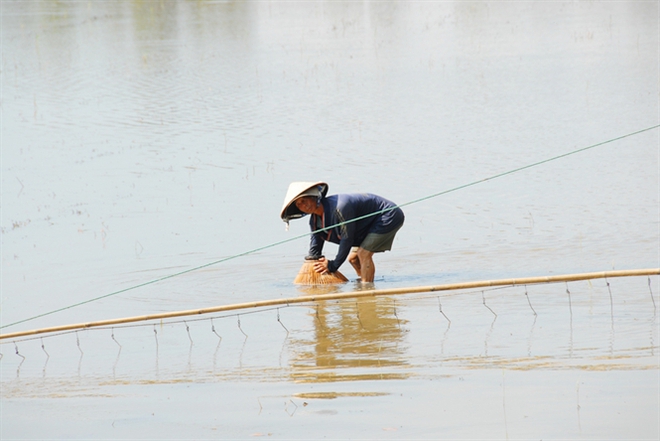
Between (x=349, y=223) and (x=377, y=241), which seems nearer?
(x=349, y=223)

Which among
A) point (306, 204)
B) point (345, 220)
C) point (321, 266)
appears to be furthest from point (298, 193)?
point (321, 266)

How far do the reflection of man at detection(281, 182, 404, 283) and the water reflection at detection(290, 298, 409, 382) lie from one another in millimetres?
472

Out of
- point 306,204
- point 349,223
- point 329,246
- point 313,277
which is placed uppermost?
point 306,204

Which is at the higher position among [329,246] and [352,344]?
[329,246]

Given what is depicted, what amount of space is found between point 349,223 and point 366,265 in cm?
48

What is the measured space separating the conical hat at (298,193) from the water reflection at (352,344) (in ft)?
2.12

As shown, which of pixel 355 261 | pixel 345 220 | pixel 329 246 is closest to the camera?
pixel 345 220

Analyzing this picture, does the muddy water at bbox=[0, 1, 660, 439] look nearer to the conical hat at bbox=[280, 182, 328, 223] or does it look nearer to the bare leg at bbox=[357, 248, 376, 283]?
the bare leg at bbox=[357, 248, 376, 283]

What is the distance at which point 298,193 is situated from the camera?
22.1 feet

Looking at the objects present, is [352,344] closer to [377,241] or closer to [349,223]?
[349,223]

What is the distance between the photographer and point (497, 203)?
963cm

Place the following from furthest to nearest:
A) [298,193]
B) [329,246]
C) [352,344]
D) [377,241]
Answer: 1. [329,246]
2. [377,241]
3. [298,193]
4. [352,344]

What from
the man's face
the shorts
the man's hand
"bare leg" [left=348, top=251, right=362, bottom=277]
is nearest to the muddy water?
"bare leg" [left=348, top=251, right=362, bottom=277]

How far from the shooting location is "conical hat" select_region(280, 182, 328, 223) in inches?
265
